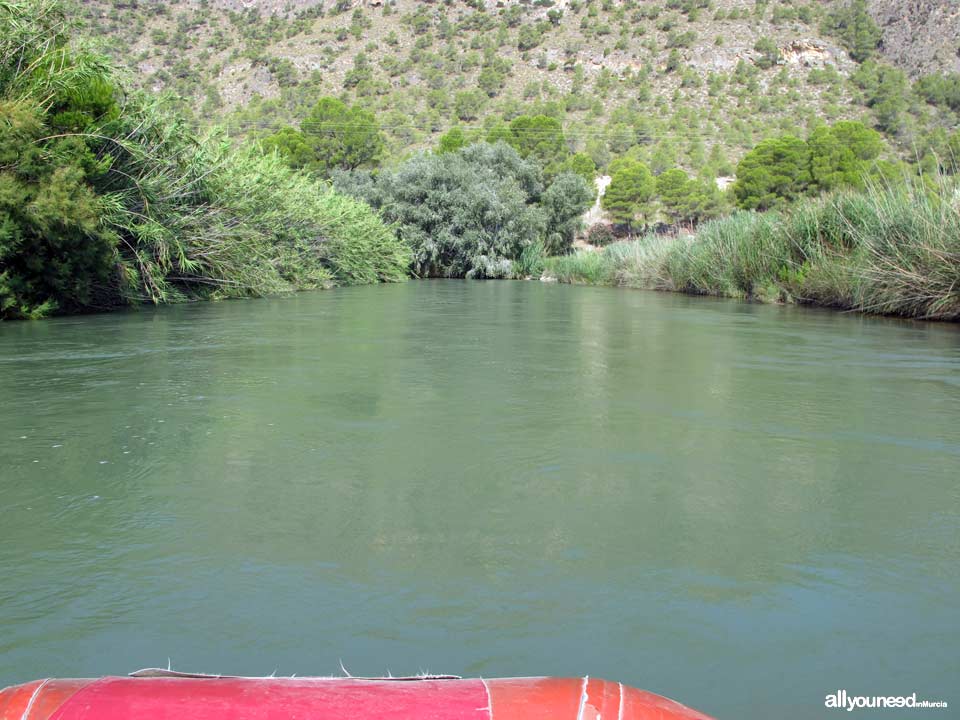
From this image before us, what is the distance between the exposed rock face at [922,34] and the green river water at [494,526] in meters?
72.4

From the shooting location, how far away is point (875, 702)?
2.09 meters

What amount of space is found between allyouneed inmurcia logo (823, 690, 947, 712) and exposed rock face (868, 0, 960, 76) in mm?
76765

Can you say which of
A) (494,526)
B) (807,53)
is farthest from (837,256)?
(807,53)

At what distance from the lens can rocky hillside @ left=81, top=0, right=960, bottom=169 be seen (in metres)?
61.9

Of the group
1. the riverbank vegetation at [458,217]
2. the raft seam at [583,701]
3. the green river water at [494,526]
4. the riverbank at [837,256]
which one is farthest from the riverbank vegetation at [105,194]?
the riverbank vegetation at [458,217]

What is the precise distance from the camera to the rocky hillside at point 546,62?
61.9 meters

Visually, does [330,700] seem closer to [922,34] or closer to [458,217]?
[458,217]

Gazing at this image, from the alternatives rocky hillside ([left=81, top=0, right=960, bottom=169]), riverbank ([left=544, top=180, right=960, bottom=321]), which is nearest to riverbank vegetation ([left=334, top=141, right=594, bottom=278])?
riverbank ([left=544, top=180, right=960, bottom=321])

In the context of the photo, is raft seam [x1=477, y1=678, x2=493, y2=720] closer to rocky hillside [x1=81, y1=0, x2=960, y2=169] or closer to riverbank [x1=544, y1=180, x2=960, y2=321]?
riverbank [x1=544, y1=180, x2=960, y2=321]

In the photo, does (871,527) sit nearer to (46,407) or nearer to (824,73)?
(46,407)

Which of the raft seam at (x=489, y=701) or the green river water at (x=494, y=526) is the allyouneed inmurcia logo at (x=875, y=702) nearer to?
the green river water at (x=494, y=526)

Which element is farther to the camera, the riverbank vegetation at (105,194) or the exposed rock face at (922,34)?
the exposed rock face at (922,34)

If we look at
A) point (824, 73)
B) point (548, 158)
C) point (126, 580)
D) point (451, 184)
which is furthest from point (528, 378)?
point (824, 73)

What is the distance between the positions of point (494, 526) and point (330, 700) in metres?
2.04
